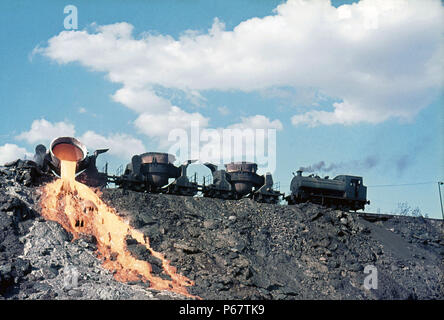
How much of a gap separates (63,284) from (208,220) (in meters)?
10.2

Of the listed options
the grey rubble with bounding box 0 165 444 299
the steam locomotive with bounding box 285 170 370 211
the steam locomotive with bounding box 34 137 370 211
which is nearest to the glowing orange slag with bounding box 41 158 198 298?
the grey rubble with bounding box 0 165 444 299

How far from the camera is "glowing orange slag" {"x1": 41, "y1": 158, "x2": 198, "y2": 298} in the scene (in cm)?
2314

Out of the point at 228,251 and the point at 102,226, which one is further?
the point at 102,226

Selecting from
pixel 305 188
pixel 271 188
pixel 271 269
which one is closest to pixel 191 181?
pixel 271 188

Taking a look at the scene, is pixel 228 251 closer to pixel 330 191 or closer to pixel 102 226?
pixel 102 226

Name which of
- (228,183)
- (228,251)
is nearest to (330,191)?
(228,183)

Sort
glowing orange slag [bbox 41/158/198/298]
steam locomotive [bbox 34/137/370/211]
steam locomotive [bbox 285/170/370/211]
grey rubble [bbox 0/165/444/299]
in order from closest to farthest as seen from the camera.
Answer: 1. grey rubble [bbox 0/165/444/299]
2. glowing orange slag [bbox 41/158/198/298]
3. steam locomotive [bbox 34/137/370/211]
4. steam locomotive [bbox 285/170/370/211]

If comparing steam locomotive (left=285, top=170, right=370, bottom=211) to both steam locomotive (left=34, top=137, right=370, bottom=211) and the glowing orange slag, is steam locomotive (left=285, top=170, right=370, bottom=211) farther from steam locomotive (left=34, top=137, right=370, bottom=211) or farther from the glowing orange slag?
the glowing orange slag

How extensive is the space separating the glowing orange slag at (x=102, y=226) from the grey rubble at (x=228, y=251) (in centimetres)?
44

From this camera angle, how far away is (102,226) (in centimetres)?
2650

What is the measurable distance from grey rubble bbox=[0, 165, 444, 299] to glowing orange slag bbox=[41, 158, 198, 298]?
444 millimetres

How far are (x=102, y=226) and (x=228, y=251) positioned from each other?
659 cm

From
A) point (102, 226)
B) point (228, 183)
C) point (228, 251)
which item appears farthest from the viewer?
point (228, 183)
